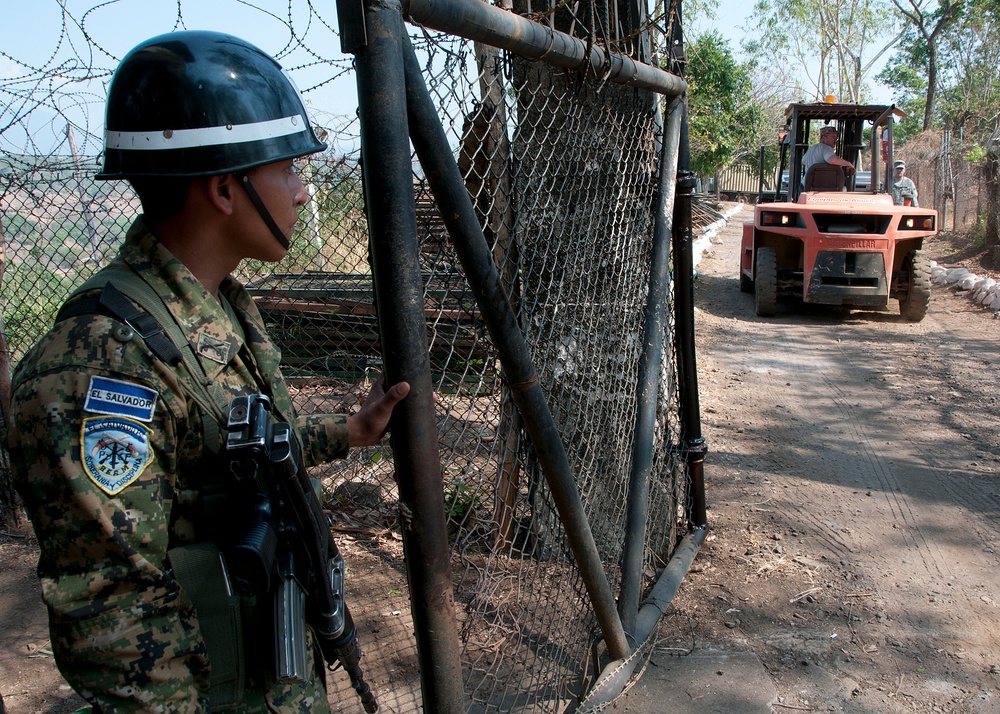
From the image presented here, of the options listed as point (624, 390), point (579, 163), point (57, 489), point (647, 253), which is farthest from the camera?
point (647, 253)

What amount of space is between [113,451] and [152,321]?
0.20 meters

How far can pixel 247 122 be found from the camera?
4.02 ft

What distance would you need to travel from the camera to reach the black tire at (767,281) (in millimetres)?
9188

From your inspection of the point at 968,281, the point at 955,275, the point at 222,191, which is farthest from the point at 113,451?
the point at 955,275

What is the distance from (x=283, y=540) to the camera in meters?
1.21

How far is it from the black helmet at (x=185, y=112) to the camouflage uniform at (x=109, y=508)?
11.3 inches

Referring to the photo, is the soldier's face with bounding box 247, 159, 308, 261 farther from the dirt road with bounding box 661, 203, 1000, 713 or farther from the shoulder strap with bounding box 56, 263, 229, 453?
the dirt road with bounding box 661, 203, 1000, 713

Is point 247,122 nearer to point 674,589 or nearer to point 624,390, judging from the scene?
point 624,390

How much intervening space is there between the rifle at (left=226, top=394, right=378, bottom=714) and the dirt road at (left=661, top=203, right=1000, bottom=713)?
1.93 meters

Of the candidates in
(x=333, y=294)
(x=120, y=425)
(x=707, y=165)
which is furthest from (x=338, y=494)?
(x=707, y=165)

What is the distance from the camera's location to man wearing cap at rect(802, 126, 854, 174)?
958 cm

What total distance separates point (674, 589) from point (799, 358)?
16.6ft

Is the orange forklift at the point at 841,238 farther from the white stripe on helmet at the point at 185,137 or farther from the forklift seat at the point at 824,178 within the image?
the white stripe on helmet at the point at 185,137

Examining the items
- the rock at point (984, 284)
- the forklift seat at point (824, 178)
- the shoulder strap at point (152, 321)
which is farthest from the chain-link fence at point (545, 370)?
the rock at point (984, 284)
